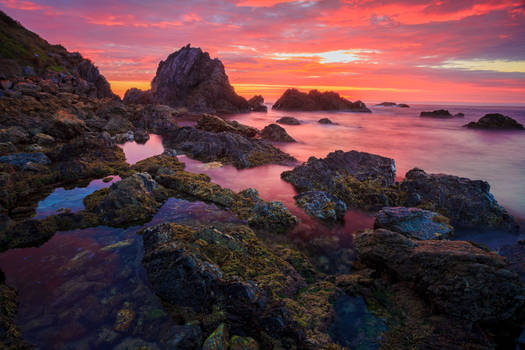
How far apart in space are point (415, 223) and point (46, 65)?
87.4 meters

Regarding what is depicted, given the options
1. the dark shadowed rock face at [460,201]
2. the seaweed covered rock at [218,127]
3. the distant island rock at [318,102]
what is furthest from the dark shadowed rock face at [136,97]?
the dark shadowed rock face at [460,201]

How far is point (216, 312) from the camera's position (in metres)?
6.02

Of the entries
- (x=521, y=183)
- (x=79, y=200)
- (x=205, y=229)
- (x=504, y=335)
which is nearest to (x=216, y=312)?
(x=205, y=229)

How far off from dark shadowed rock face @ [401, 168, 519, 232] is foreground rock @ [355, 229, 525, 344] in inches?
243

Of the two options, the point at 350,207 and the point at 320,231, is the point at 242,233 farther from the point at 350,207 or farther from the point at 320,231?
the point at 350,207

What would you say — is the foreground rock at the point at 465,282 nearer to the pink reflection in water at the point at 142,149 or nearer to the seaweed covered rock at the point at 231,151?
the seaweed covered rock at the point at 231,151

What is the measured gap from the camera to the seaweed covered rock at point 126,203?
10.8m

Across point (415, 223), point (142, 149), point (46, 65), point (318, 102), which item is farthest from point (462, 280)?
point (318, 102)

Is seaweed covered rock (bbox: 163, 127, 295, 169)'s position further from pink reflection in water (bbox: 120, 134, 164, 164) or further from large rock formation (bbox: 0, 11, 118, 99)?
large rock formation (bbox: 0, 11, 118, 99)

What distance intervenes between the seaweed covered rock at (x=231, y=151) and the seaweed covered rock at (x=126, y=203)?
1020 cm

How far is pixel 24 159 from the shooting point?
51.4 ft

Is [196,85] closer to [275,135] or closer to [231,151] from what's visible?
[275,135]

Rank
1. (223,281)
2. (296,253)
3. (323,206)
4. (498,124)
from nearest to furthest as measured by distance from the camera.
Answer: (223,281) → (296,253) → (323,206) → (498,124)

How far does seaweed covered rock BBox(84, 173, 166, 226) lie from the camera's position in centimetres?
1076
